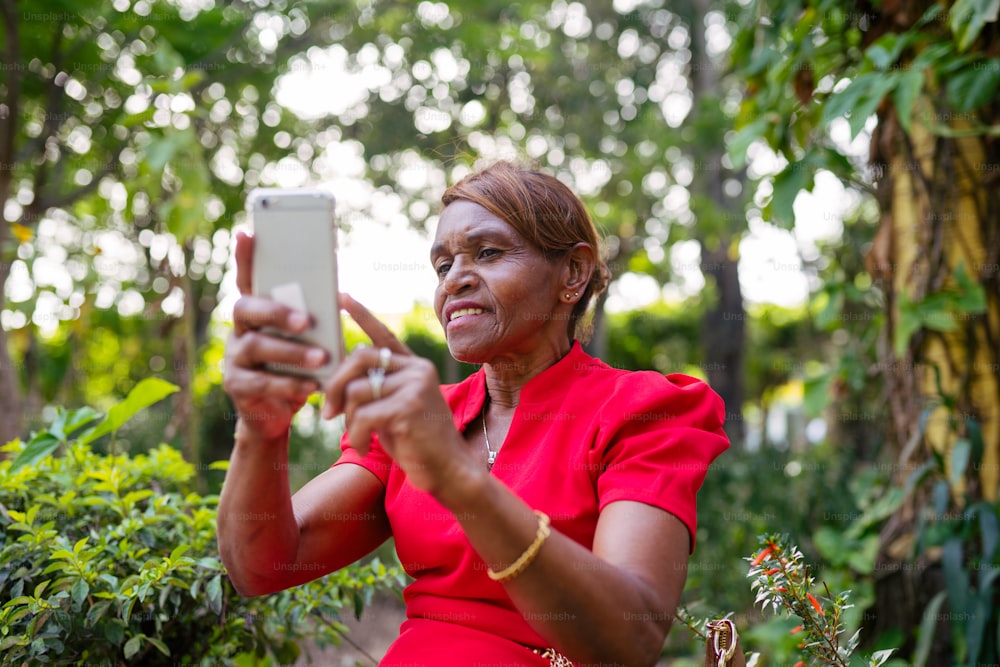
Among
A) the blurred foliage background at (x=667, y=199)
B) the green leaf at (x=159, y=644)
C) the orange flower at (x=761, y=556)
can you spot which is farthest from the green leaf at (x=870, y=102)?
the green leaf at (x=159, y=644)

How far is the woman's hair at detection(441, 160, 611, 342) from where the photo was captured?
76.2 inches

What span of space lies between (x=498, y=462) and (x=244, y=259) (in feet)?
2.53

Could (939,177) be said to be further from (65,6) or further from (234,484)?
(65,6)

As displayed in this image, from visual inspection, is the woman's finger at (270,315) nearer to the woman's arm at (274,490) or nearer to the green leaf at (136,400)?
the woman's arm at (274,490)

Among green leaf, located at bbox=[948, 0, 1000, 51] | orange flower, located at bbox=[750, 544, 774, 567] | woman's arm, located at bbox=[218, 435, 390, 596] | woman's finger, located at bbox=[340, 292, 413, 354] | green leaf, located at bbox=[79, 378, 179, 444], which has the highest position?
green leaf, located at bbox=[948, 0, 1000, 51]

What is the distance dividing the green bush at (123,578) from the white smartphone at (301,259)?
0.93 metres

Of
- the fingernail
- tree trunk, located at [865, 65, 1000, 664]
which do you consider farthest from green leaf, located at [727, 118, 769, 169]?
the fingernail

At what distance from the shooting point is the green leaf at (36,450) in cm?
229

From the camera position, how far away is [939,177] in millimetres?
3174

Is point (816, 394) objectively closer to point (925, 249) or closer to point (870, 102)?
point (925, 249)

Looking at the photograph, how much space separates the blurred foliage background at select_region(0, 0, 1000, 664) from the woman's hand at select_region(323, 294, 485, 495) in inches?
45.0

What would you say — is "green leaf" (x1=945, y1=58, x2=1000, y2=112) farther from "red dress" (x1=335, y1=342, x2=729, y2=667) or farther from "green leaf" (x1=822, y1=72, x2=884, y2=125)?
"red dress" (x1=335, y1=342, x2=729, y2=667)

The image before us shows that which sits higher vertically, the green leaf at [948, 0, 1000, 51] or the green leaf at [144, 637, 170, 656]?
the green leaf at [948, 0, 1000, 51]

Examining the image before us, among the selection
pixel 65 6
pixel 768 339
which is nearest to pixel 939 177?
pixel 65 6
